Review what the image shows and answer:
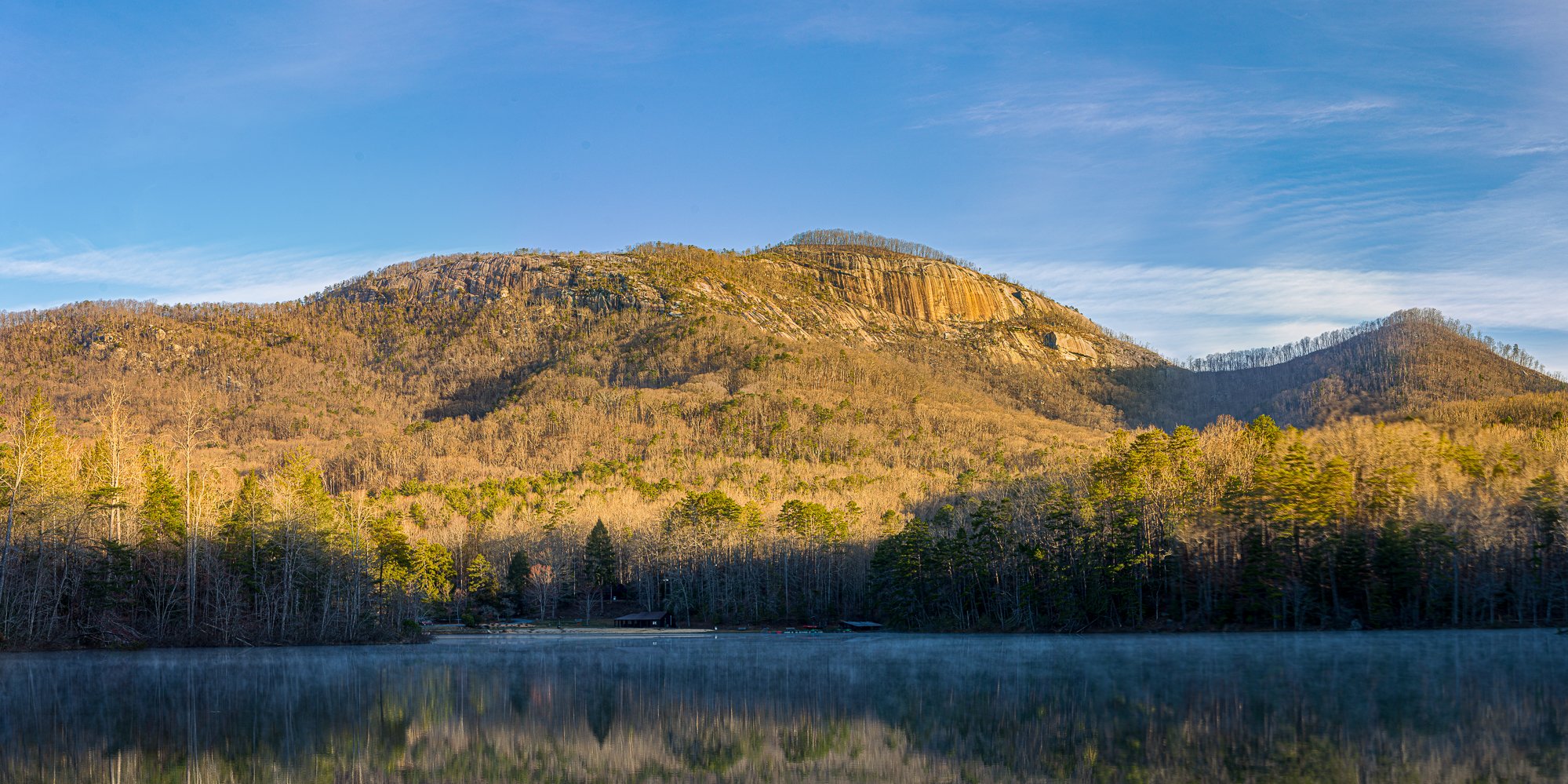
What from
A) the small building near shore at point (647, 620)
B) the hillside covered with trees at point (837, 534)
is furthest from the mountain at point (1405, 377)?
the small building near shore at point (647, 620)

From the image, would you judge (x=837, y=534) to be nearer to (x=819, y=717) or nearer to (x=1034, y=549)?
(x=1034, y=549)

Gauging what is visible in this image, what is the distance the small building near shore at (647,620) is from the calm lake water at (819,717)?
4321 centimetres

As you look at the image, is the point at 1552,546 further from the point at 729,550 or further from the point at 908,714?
the point at 729,550

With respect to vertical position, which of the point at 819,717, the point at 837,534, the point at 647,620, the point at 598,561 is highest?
the point at 837,534

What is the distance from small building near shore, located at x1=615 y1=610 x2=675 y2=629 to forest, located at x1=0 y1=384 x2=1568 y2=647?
6.36 feet

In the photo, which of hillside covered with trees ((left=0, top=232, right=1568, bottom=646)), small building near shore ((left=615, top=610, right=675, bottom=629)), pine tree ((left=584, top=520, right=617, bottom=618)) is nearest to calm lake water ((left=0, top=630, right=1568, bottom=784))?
hillside covered with trees ((left=0, top=232, right=1568, bottom=646))

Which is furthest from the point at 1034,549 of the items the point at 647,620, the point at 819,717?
the point at 819,717

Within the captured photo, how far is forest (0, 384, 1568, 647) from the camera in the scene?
2386 inches

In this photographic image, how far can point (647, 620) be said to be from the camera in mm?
94500

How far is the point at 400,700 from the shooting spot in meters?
34.9

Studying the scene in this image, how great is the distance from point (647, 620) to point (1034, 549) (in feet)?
121

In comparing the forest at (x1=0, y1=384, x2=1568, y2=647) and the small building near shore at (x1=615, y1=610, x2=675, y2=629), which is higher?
the forest at (x1=0, y1=384, x2=1568, y2=647)

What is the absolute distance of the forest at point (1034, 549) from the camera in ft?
199

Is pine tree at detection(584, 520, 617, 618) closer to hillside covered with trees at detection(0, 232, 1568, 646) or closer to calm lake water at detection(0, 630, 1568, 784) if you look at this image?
hillside covered with trees at detection(0, 232, 1568, 646)
